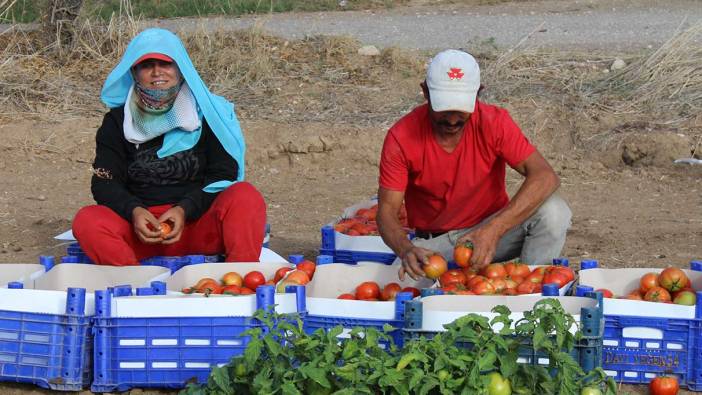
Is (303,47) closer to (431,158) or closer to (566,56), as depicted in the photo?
(566,56)

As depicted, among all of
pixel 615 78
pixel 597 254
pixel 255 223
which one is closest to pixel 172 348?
pixel 255 223

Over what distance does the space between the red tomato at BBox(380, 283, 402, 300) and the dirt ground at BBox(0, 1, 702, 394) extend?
2029mm

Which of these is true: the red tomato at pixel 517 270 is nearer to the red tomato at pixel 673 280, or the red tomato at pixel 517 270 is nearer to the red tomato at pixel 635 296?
the red tomato at pixel 635 296

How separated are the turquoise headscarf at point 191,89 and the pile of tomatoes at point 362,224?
0.61 m

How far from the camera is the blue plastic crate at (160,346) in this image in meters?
4.13

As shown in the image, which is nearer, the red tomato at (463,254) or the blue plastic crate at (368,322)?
the blue plastic crate at (368,322)

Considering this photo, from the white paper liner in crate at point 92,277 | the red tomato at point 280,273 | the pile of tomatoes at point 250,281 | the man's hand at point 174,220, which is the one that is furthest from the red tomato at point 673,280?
the man's hand at point 174,220

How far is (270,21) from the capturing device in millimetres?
15523

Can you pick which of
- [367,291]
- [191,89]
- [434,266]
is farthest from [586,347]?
[191,89]

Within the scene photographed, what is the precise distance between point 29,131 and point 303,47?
2.96 metres

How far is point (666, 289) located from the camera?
181 inches

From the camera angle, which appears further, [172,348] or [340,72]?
[340,72]

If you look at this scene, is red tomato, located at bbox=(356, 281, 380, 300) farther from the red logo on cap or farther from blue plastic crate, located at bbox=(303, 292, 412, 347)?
the red logo on cap

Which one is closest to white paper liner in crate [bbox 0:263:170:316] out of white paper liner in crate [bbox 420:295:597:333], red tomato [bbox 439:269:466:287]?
red tomato [bbox 439:269:466:287]
